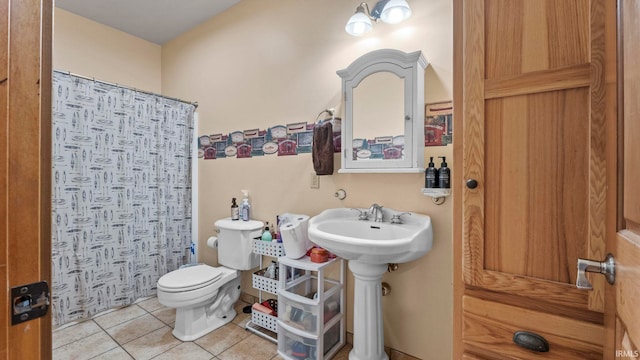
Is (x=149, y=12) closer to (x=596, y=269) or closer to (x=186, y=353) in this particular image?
(x=186, y=353)

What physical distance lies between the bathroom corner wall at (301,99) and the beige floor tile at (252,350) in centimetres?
55

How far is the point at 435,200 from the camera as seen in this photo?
1.59 meters

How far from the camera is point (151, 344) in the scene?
1883 mm

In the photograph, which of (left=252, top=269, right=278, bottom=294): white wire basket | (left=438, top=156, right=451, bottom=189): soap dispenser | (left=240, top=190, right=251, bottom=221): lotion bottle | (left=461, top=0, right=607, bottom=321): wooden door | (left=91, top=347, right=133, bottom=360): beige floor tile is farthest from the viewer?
(left=240, top=190, right=251, bottom=221): lotion bottle

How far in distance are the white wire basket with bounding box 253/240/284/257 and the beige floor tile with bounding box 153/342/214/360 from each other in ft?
2.33

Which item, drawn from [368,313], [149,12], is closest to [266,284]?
[368,313]

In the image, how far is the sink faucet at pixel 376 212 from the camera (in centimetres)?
169

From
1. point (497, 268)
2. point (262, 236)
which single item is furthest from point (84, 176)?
point (497, 268)

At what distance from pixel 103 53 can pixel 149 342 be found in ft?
9.15

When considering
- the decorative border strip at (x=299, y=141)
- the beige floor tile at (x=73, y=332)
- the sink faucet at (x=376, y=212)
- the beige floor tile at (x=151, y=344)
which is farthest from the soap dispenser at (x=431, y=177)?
the beige floor tile at (x=73, y=332)

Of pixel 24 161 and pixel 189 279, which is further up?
pixel 24 161

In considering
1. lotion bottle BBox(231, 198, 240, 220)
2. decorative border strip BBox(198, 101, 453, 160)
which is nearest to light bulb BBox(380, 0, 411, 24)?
decorative border strip BBox(198, 101, 453, 160)

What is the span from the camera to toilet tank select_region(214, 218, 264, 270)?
7.17 ft

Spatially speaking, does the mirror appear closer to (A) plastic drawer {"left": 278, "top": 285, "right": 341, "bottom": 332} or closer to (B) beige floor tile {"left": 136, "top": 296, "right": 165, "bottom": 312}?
(A) plastic drawer {"left": 278, "top": 285, "right": 341, "bottom": 332}
